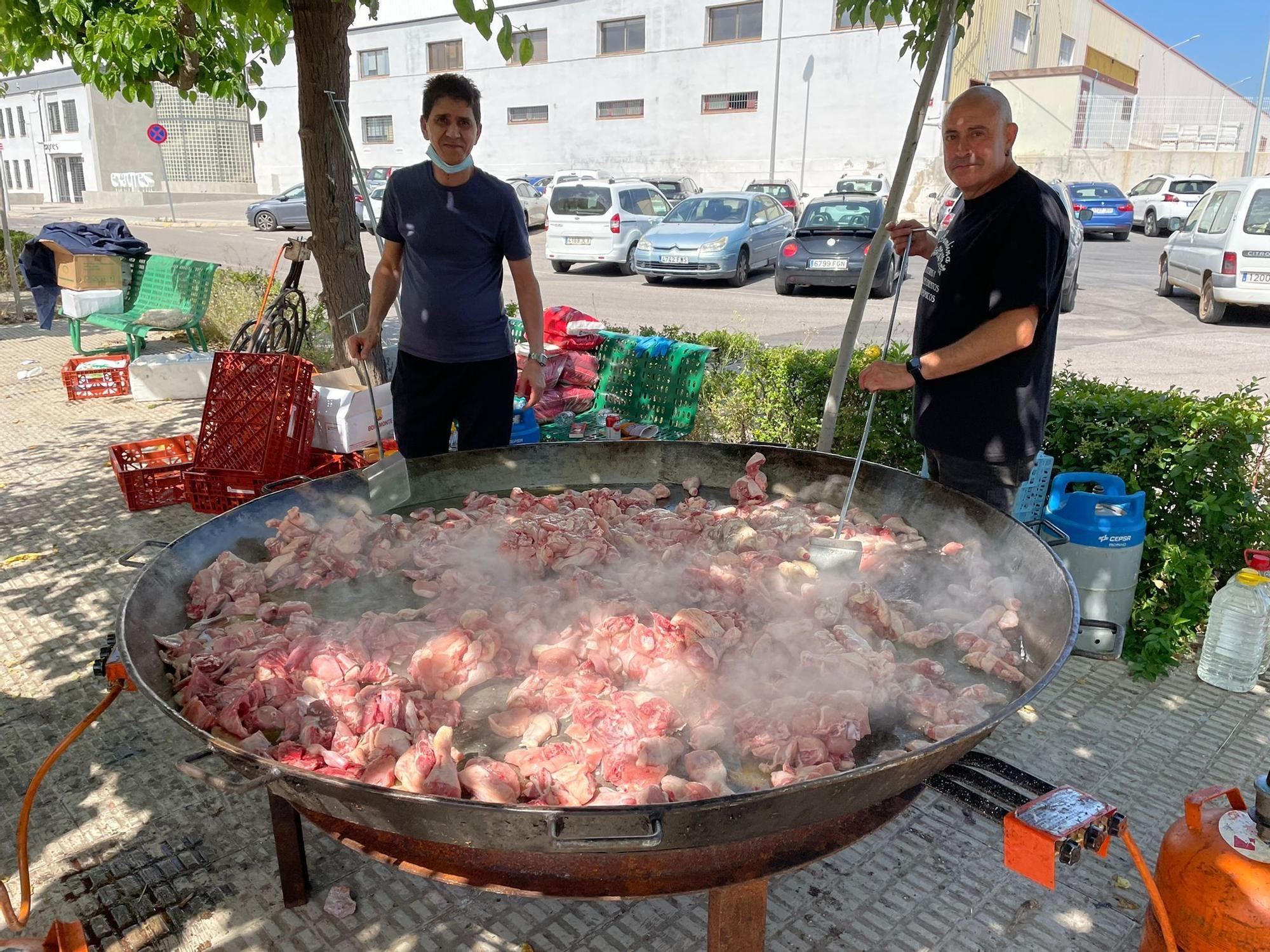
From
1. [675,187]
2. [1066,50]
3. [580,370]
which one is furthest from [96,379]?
[1066,50]

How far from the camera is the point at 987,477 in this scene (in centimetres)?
315

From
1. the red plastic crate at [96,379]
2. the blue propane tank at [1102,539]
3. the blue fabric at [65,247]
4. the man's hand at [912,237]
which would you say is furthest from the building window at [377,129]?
the blue propane tank at [1102,539]

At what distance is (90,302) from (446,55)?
31308mm

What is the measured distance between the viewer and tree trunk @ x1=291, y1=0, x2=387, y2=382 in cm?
582

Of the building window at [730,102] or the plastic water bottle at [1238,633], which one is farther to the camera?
the building window at [730,102]

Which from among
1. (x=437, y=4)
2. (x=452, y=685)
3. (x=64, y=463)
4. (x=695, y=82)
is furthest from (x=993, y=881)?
(x=437, y=4)

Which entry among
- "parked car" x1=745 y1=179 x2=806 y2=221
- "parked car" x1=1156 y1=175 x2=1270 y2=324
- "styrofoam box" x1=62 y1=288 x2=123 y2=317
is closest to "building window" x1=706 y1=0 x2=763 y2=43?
"parked car" x1=745 y1=179 x2=806 y2=221

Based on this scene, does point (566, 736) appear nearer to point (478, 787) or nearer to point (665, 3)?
point (478, 787)

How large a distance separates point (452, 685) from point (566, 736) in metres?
0.39

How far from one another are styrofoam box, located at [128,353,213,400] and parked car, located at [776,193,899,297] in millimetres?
9406

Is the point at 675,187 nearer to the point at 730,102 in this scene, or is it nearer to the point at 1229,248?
the point at 730,102

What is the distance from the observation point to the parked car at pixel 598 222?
17.7 meters

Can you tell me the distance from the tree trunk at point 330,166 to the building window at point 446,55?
110ft

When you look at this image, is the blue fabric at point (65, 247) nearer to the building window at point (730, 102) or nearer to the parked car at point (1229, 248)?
the parked car at point (1229, 248)
